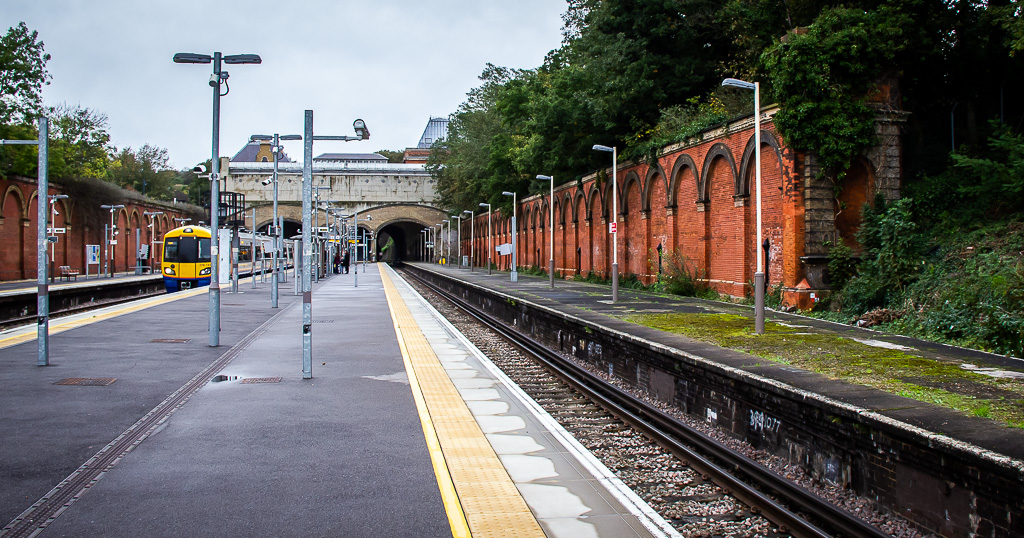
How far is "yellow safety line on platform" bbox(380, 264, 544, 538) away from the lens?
4629 millimetres

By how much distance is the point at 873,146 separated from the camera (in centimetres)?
1677

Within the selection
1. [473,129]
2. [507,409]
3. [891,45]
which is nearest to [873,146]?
[891,45]

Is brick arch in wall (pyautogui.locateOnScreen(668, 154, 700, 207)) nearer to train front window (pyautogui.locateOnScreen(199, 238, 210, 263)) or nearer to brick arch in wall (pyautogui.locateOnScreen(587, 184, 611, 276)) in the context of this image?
brick arch in wall (pyautogui.locateOnScreen(587, 184, 611, 276))

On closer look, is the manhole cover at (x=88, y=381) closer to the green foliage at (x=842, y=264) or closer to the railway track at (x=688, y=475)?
the railway track at (x=688, y=475)

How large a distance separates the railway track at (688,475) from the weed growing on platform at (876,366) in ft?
4.99

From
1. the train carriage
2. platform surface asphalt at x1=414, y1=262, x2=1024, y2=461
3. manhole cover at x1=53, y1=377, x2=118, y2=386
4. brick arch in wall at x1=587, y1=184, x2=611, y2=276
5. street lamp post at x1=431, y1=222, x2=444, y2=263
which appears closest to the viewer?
platform surface asphalt at x1=414, y1=262, x2=1024, y2=461

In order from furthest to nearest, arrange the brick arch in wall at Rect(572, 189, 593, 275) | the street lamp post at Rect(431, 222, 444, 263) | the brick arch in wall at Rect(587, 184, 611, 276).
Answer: the street lamp post at Rect(431, 222, 444, 263) → the brick arch in wall at Rect(572, 189, 593, 275) → the brick arch in wall at Rect(587, 184, 611, 276)

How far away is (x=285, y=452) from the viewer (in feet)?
20.3

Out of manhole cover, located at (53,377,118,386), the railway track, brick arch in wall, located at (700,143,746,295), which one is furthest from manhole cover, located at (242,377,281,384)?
brick arch in wall, located at (700,143,746,295)

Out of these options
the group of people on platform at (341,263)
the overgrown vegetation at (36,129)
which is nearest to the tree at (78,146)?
the overgrown vegetation at (36,129)

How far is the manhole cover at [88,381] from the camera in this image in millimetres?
8898

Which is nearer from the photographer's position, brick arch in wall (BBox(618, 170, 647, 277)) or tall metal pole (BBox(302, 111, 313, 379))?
tall metal pole (BBox(302, 111, 313, 379))

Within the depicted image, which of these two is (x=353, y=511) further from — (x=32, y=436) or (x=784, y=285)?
(x=784, y=285)

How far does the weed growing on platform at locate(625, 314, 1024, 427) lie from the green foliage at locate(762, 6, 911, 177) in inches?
216
